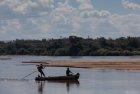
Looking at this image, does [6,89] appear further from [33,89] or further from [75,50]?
[75,50]

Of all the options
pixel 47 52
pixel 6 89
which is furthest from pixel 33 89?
pixel 47 52

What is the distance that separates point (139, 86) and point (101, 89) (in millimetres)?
4086

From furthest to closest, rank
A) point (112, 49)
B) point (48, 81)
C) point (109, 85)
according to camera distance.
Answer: point (112, 49), point (48, 81), point (109, 85)

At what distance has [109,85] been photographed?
43750 millimetres

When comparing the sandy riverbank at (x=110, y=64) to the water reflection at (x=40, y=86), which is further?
the sandy riverbank at (x=110, y=64)

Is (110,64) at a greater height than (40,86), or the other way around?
(110,64)

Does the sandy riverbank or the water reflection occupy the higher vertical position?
the sandy riverbank

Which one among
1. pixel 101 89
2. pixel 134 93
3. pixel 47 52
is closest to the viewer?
pixel 134 93

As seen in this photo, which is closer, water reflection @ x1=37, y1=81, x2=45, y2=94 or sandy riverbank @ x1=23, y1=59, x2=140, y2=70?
water reflection @ x1=37, y1=81, x2=45, y2=94

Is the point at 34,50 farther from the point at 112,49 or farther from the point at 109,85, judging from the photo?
the point at 109,85

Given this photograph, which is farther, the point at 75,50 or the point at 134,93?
the point at 75,50

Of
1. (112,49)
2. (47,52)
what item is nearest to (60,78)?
(112,49)

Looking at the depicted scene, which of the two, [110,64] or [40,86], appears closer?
[40,86]

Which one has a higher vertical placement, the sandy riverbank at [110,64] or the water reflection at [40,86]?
the sandy riverbank at [110,64]
